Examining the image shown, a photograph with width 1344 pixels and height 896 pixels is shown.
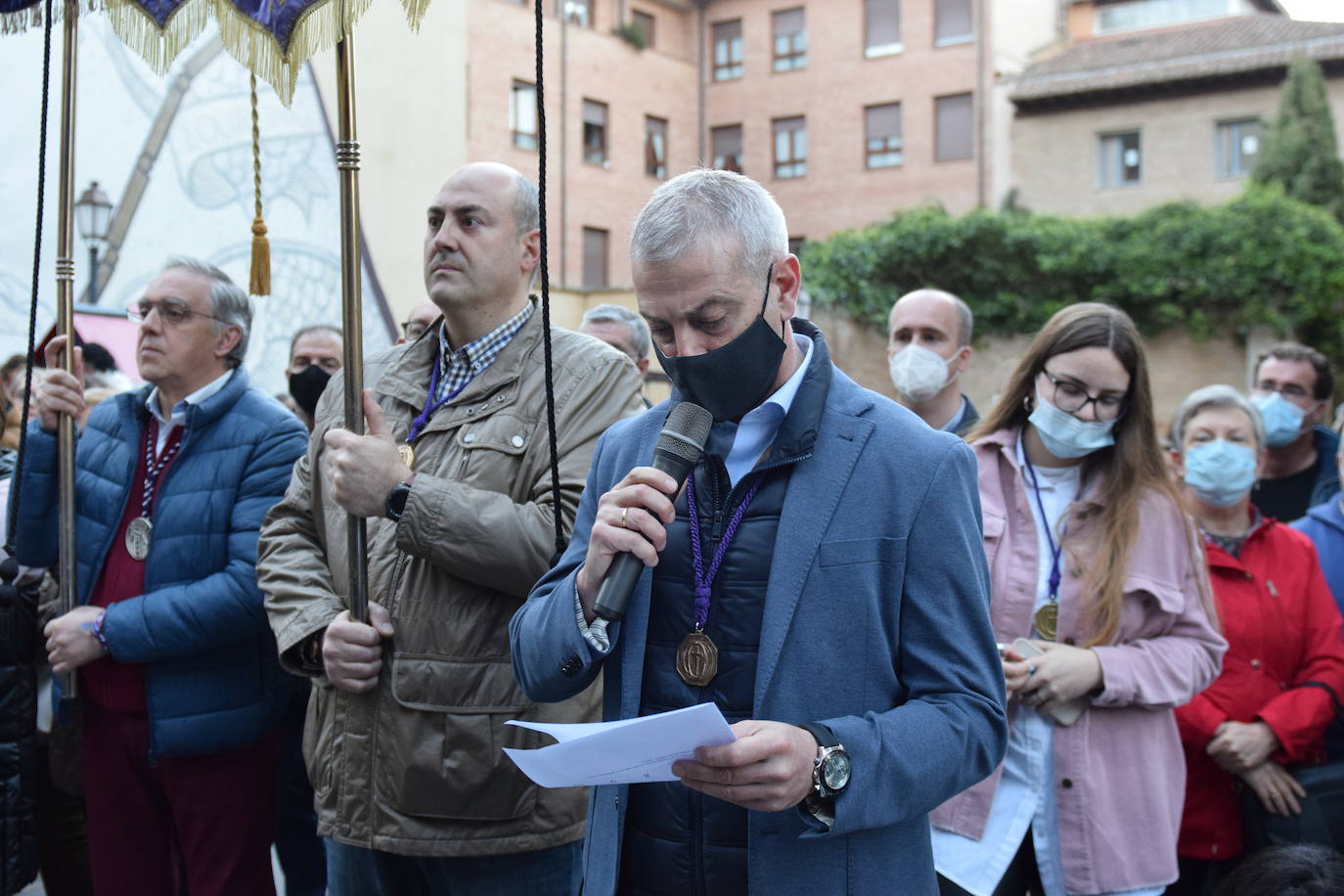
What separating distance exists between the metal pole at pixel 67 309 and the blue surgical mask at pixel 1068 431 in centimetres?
290

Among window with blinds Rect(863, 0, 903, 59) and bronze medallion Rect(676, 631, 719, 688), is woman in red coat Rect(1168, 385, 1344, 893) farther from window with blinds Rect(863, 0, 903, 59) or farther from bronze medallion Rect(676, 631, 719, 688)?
window with blinds Rect(863, 0, 903, 59)

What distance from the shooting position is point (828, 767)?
1977 mm

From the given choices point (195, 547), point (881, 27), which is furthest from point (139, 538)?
point (881, 27)

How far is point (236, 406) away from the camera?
4.20m

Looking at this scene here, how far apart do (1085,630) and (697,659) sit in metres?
1.67

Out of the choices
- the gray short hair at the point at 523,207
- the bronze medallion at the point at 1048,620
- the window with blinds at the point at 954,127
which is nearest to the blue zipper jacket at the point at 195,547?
the gray short hair at the point at 523,207

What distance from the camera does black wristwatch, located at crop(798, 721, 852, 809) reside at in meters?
1.97

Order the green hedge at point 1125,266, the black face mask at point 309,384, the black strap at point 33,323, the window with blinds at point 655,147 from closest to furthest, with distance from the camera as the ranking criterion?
the black strap at point 33,323
the black face mask at point 309,384
the green hedge at point 1125,266
the window with blinds at point 655,147

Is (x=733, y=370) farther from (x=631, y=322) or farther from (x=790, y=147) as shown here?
(x=790, y=147)

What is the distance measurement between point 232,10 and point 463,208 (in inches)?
30.2

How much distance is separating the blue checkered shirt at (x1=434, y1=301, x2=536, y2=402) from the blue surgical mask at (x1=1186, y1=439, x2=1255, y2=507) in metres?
2.54

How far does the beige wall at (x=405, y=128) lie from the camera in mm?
15297

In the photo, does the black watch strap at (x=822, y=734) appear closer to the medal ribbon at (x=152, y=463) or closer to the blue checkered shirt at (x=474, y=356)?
the blue checkered shirt at (x=474, y=356)

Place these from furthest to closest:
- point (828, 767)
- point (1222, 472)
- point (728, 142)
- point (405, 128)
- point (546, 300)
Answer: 1. point (728, 142)
2. point (405, 128)
3. point (1222, 472)
4. point (546, 300)
5. point (828, 767)
